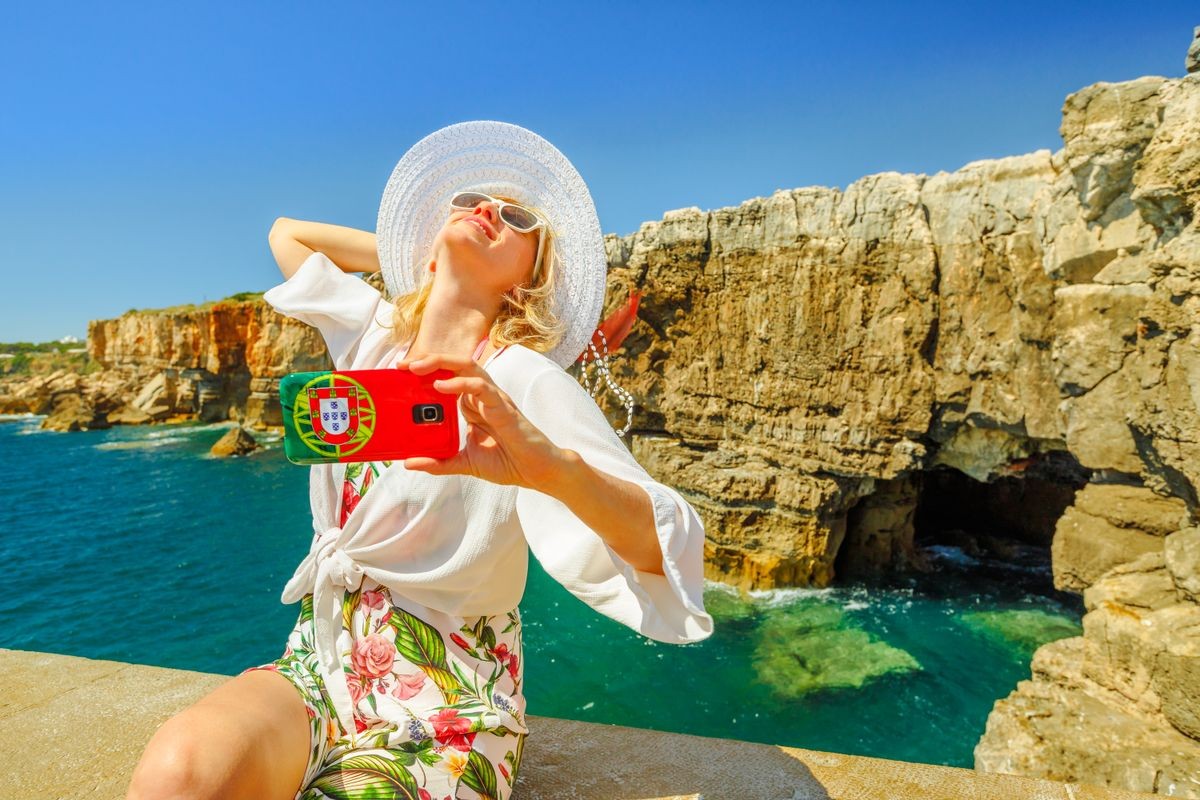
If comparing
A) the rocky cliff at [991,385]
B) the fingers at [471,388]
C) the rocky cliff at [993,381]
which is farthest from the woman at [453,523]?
the rocky cliff at [993,381]

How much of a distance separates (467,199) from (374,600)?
42.7 inches

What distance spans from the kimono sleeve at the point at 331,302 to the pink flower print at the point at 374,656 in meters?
0.78

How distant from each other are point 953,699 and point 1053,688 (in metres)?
4.29

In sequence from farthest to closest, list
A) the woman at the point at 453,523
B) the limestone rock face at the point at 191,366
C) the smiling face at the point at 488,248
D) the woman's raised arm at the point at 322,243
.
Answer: the limestone rock face at the point at 191,366
the woman's raised arm at the point at 322,243
the smiling face at the point at 488,248
the woman at the point at 453,523

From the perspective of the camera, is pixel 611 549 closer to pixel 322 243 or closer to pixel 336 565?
pixel 336 565

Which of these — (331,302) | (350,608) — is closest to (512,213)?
(331,302)

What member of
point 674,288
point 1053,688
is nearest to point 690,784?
point 1053,688

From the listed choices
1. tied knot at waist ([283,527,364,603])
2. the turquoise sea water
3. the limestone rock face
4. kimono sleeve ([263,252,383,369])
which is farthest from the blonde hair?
the limestone rock face

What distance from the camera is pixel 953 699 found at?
9609mm

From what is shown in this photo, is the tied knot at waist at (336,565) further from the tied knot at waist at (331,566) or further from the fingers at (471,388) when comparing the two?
the fingers at (471,388)

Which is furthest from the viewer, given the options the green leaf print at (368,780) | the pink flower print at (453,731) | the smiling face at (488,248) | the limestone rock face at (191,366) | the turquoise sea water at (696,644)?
the limestone rock face at (191,366)

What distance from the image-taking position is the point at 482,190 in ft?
6.49

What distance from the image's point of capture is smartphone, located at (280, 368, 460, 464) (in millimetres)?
1203

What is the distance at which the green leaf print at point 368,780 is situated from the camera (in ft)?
4.32
